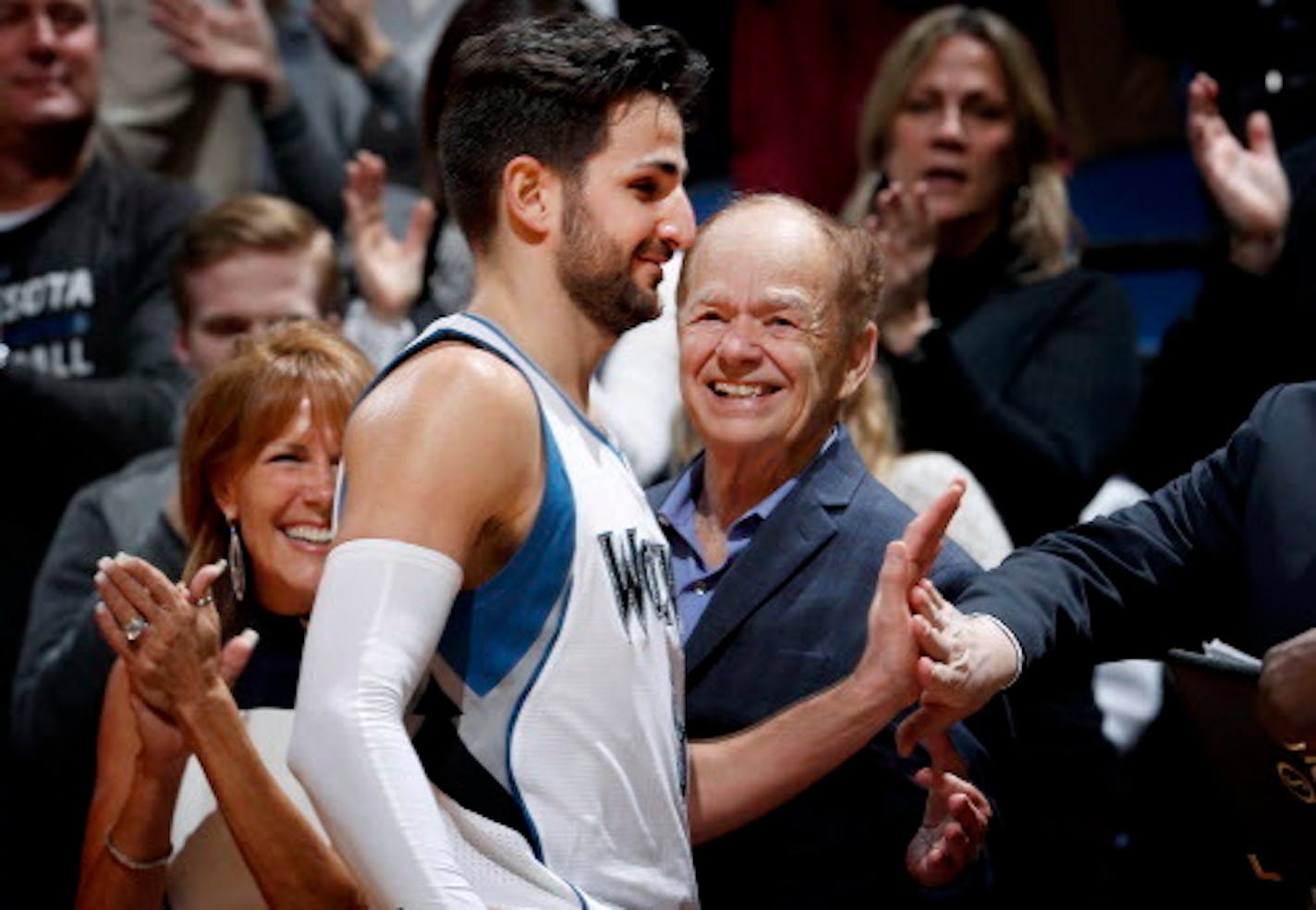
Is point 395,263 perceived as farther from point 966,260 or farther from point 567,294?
point 567,294

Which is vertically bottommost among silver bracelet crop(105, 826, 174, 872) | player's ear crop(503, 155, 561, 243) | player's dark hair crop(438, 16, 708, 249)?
silver bracelet crop(105, 826, 174, 872)

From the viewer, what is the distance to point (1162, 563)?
2537 millimetres

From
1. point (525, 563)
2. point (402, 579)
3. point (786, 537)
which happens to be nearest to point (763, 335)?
point (786, 537)

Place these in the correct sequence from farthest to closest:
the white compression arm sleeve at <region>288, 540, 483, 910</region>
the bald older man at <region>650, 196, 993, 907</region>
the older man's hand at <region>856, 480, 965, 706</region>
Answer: the bald older man at <region>650, 196, 993, 907</region>
the older man's hand at <region>856, 480, 965, 706</region>
the white compression arm sleeve at <region>288, 540, 483, 910</region>

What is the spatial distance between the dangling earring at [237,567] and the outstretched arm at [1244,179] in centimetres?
165

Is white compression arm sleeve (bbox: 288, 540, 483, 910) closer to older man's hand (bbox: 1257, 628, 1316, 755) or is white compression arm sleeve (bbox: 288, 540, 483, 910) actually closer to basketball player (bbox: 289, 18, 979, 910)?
basketball player (bbox: 289, 18, 979, 910)

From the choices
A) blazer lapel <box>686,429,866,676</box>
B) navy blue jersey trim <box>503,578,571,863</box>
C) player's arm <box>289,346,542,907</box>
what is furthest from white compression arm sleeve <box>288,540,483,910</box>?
blazer lapel <box>686,429,866,676</box>

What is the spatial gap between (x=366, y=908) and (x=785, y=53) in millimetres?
2569

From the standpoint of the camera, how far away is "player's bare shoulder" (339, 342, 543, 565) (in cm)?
204

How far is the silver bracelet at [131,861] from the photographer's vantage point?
261cm

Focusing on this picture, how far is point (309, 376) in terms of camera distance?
288cm

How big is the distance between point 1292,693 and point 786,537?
0.77 meters

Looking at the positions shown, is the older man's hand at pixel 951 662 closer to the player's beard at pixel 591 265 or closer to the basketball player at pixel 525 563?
the basketball player at pixel 525 563

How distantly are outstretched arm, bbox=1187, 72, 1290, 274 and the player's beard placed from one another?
1.52m
